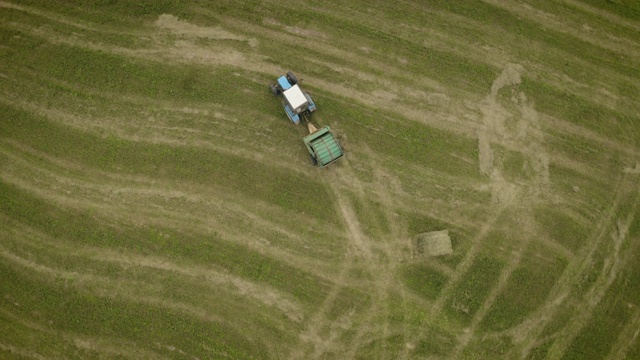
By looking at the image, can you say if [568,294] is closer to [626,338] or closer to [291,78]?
[626,338]

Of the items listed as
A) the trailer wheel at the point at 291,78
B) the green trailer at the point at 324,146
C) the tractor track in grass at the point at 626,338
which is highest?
the trailer wheel at the point at 291,78

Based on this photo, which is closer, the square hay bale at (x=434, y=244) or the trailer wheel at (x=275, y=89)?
the square hay bale at (x=434, y=244)

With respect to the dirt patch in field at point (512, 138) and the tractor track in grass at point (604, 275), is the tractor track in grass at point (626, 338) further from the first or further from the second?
the dirt patch in field at point (512, 138)

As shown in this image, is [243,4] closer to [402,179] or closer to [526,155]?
[402,179]

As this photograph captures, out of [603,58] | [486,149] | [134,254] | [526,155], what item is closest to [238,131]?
[134,254]

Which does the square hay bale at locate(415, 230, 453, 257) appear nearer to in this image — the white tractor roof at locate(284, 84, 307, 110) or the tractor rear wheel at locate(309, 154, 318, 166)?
the tractor rear wheel at locate(309, 154, 318, 166)

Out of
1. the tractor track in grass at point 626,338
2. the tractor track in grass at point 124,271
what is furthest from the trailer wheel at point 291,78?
the tractor track in grass at point 626,338
